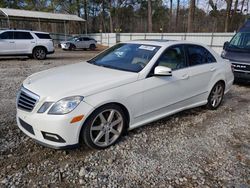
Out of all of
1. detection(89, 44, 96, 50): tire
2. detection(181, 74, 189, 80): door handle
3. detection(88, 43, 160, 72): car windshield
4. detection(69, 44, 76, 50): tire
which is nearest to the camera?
detection(88, 43, 160, 72): car windshield

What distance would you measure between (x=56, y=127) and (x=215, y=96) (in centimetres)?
368

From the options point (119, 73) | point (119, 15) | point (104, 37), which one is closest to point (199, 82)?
point (119, 73)

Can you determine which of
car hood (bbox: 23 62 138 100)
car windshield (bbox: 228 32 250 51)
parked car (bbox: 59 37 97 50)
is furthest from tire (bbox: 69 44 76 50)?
car hood (bbox: 23 62 138 100)

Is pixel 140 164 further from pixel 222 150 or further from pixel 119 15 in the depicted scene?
pixel 119 15

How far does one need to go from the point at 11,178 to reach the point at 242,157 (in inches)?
122

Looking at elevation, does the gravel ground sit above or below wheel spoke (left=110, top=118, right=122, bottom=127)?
below

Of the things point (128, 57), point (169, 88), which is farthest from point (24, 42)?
point (169, 88)

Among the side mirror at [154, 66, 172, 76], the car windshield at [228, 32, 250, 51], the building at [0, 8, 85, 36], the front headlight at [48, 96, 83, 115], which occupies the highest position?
the building at [0, 8, 85, 36]

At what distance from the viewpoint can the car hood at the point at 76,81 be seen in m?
2.88

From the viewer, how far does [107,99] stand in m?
2.99

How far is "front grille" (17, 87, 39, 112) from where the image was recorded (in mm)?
2908

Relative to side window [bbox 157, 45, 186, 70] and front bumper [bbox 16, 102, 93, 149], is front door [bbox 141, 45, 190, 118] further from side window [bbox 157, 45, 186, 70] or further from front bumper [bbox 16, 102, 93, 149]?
front bumper [bbox 16, 102, 93, 149]

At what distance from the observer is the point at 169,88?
3.77 metres

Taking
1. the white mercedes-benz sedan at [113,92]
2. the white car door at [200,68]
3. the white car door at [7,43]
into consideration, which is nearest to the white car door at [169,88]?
the white mercedes-benz sedan at [113,92]
